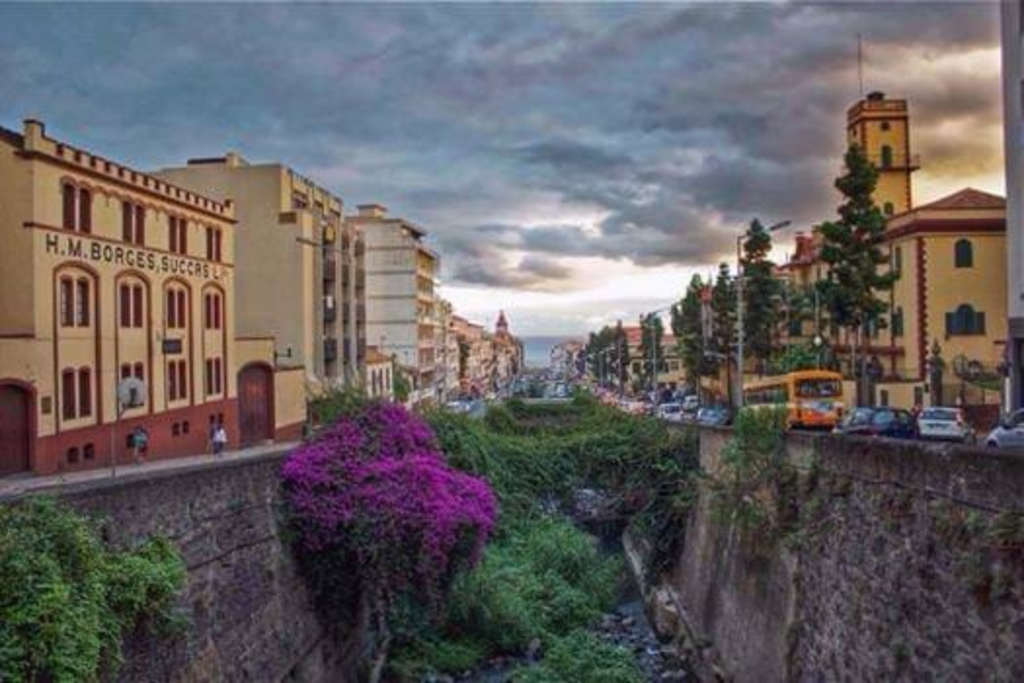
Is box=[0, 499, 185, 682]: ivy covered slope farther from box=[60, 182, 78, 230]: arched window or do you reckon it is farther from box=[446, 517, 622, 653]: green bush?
box=[60, 182, 78, 230]: arched window

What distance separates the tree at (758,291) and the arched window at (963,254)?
1166cm

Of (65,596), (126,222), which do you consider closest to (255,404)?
(126,222)

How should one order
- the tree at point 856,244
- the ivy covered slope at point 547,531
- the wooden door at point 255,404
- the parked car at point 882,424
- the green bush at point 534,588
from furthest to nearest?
the wooden door at point 255,404, the tree at point 856,244, the parked car at point 882,424, the green bush at point 534,588, the ivy covered slope at point 547,531

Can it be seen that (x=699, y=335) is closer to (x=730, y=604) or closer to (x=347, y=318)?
(x=347, y=318)

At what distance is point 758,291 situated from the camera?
5875 cm

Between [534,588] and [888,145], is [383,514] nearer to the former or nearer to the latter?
[534,588]

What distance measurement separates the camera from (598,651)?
71.3 ft

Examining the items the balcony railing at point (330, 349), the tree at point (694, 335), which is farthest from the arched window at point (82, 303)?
the tree at point (694, 335)

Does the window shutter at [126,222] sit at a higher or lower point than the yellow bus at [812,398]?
higher

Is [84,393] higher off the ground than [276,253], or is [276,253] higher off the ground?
[276,253]

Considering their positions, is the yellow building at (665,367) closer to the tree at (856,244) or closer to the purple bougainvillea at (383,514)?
the tree at (856,244)

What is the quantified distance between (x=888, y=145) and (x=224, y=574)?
207 feet

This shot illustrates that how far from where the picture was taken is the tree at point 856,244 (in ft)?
134

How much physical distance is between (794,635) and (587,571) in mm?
14070
